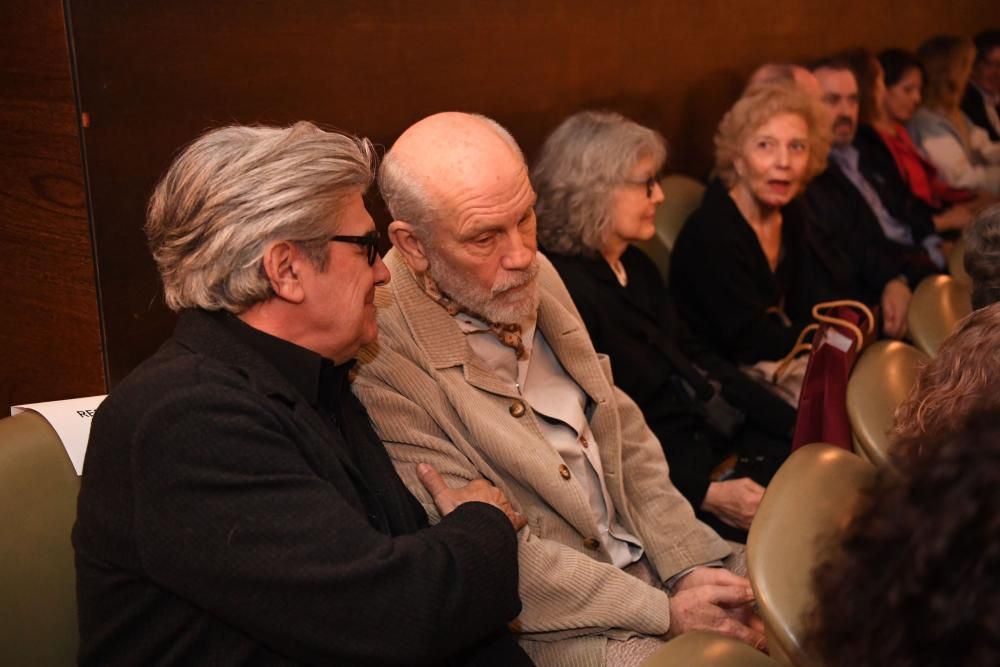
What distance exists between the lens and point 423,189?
2.25 m

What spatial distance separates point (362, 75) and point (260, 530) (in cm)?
192

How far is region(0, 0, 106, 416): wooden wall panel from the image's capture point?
8.10ft

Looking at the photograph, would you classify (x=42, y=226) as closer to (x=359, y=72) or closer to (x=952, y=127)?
(x=359, y=72)

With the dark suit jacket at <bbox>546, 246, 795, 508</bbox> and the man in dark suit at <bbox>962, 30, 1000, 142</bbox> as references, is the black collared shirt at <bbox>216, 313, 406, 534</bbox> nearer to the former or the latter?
the dark suit jacket at <bbox>546, 246, 795, 508</bbox>

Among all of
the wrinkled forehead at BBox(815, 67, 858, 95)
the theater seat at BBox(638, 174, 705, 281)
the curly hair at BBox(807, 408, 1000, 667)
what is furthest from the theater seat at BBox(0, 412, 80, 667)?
the wrinkled forehead at BBox(815, 67, 858, 95)

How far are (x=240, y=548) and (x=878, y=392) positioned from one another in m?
1.40

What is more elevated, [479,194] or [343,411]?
[479,194]

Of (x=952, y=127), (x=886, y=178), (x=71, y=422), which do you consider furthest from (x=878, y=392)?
(x=952, y=127)

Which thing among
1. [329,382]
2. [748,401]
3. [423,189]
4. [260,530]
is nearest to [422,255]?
[423,189]

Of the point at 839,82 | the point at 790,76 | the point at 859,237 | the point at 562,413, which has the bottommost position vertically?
the point at 859,237

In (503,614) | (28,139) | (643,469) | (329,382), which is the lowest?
(643,469)

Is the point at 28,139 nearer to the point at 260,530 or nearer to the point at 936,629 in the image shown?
the point at 260,530

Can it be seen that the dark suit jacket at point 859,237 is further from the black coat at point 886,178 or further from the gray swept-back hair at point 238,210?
the gray swept-back hair at point 238,210

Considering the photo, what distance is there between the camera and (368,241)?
1.87m
